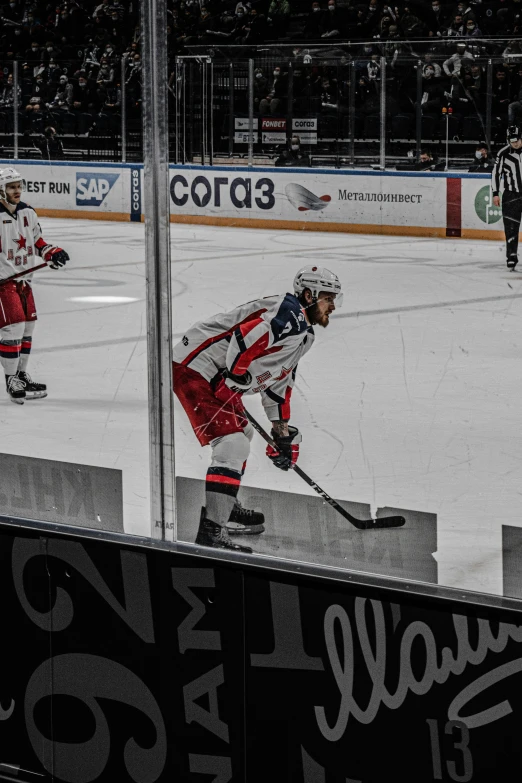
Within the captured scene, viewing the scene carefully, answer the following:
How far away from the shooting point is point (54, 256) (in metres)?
2.37

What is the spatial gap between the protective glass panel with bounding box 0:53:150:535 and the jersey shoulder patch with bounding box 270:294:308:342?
21 centimetres

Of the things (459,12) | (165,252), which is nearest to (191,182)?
(165,252)

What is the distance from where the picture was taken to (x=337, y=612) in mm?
1936

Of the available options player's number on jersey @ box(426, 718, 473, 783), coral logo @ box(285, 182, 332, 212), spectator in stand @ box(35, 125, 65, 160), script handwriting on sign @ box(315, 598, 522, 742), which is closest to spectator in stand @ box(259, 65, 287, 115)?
coral logo @ box(285, 182, 332, 212)

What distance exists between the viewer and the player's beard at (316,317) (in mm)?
1999

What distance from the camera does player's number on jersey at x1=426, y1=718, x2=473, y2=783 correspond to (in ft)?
6.06

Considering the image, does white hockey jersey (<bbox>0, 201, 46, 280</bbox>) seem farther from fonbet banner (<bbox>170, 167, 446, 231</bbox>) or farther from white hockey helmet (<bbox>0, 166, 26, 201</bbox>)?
fonbet banner (<bbox>170, 167, 446, 231</bbox>)

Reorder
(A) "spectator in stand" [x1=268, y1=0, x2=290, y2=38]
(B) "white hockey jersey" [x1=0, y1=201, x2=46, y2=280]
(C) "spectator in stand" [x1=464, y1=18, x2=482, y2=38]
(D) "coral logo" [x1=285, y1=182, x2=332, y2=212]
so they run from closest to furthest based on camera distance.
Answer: (C) "spectator in stand" [x1=464, y1=18, x2=482, y2=38]
(A) "spectator in stand" [x1=268, y1=0, x2=290, y2=38]
(D) "coral logo" [x1=285, y1=182, x2=332, y2=212]
(B) "white hockey jersey" [x1=0, y1=201, x2=46, y2=280]

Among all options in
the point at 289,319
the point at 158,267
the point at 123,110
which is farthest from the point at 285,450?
the point at 123,110

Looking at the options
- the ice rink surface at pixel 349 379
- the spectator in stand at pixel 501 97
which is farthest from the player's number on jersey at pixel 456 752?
the spectator in stand at pixel 501 97

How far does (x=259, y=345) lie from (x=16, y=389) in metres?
0.52

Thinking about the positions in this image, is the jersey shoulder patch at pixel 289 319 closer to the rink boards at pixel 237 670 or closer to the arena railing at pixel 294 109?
the arena railing at pixel 294 109

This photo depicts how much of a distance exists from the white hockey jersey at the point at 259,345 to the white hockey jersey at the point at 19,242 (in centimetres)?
40

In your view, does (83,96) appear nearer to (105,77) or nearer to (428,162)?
(105,77)
